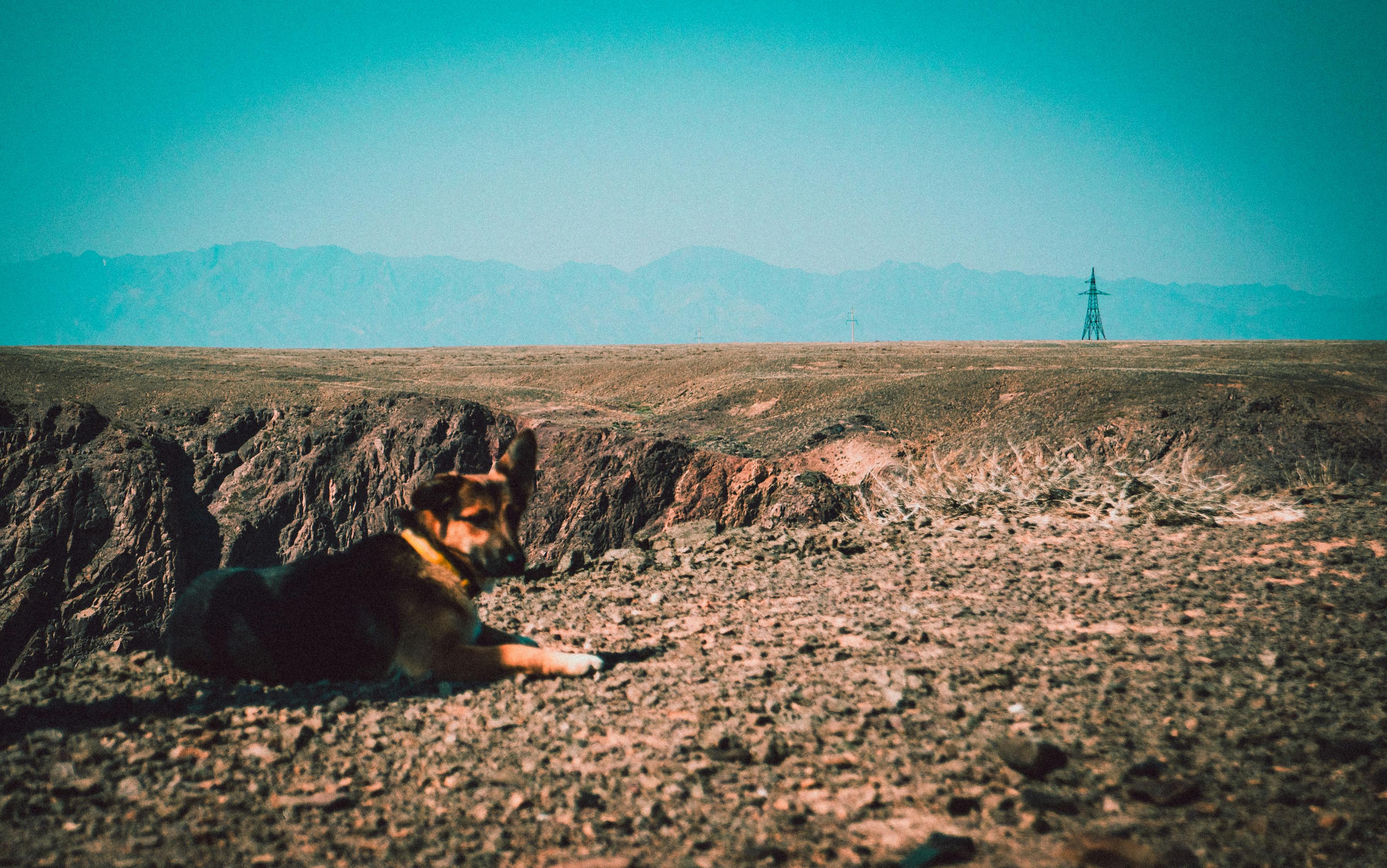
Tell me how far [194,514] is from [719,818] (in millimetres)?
9709

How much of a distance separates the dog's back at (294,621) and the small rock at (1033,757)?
307cm

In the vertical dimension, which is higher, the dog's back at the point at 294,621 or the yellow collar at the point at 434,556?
the yellow collar at the point at 434,556

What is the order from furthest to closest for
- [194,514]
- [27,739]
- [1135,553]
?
[194,514] → [1135,553] → [27,739]

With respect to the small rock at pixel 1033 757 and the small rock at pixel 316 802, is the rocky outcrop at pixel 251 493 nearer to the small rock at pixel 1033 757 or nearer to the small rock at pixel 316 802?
the small rock at pixel 1033 757

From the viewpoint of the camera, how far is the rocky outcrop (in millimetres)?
8531

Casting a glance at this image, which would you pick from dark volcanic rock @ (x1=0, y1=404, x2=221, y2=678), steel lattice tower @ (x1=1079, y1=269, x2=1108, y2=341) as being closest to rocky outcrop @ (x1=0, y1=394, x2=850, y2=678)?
dark volcanic rock @ (x1=0, y1=404, x2=221, y2=678)

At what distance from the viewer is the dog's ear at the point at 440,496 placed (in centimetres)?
408

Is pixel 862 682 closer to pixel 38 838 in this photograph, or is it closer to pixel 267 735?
pixel 267 735

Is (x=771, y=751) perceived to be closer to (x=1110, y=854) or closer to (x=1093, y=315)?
(x=1110, y=854)

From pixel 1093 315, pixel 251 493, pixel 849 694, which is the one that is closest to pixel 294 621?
pixel 849 694

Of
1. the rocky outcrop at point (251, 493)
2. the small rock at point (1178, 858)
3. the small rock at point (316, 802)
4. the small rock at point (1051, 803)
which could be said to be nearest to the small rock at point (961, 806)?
the small rock at point (1051, 803)

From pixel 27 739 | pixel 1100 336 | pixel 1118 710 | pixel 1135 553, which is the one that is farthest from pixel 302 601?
pixel 1100 336

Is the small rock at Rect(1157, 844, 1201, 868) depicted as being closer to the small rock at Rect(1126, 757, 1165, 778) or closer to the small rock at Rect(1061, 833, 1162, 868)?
the small rock at Rect(1061, 833, 1162, 868)

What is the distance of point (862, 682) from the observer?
12.9ft
